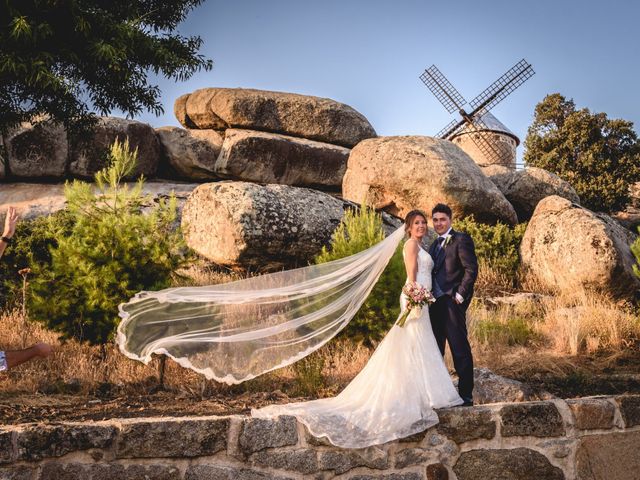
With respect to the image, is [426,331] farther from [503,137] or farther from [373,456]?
[503,137]

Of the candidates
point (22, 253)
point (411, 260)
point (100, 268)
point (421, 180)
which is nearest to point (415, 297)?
point (411, 260)

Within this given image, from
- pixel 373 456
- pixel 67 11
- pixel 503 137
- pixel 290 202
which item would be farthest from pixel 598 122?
pixel 373 456

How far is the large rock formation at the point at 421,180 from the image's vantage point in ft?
48.3

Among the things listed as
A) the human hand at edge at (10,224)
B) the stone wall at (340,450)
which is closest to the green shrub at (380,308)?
the stone wall at (340,450)

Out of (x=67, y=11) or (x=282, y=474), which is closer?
(x=282, y=474)

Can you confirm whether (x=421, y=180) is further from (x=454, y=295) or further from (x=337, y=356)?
(x=454, y=295)

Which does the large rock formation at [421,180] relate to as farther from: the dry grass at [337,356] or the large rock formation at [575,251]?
the dry grass at [337,356]

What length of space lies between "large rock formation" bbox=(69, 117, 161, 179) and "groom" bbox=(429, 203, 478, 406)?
47.0 feet

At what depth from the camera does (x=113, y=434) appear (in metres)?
4.34

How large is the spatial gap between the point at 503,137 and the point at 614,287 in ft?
50.5

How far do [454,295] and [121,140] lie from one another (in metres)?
15.4

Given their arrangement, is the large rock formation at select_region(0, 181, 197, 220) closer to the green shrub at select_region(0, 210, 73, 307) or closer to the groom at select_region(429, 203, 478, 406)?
the green shrub at select_region(0, 210, 73, 307)

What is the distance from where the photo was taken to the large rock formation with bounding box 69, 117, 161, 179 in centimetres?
1805

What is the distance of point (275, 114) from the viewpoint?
65.6ft
